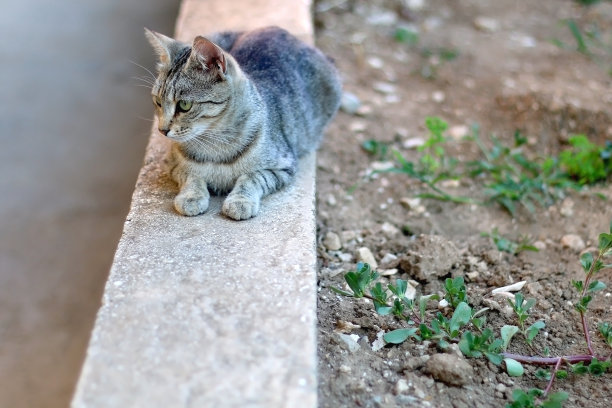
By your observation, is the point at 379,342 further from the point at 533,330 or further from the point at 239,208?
the point at 239,208

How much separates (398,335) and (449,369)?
0.21 metres

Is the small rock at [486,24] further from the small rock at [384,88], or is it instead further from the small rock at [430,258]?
the small rock at [430,258]

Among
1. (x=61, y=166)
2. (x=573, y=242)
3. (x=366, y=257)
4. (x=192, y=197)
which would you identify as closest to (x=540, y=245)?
(x=573, y=242)

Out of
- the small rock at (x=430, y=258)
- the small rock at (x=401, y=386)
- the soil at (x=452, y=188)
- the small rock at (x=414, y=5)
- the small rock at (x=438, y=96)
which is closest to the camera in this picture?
the small rock at (x=401, y=386)

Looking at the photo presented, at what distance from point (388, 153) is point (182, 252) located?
1802 mm

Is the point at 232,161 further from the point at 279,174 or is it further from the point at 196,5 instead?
the point at 196,5

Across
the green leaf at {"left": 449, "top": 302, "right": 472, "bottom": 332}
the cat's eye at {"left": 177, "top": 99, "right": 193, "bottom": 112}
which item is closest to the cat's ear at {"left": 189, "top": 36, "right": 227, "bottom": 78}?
the cat's eye at {"left": 177, "top": 99, "right": 193, "bottom": 112}

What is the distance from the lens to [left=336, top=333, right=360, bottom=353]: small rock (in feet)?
7.97

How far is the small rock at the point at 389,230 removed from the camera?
3.29m

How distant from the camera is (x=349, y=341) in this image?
8.05 feet

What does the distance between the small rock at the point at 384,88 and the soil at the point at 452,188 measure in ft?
0.04

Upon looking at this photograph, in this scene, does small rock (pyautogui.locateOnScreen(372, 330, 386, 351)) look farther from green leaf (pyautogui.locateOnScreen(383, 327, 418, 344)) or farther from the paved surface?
the paved surface

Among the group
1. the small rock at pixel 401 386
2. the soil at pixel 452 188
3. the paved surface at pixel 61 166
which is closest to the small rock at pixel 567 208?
the soil at pixel 452 188

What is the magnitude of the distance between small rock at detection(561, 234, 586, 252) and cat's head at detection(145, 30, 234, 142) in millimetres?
1768
